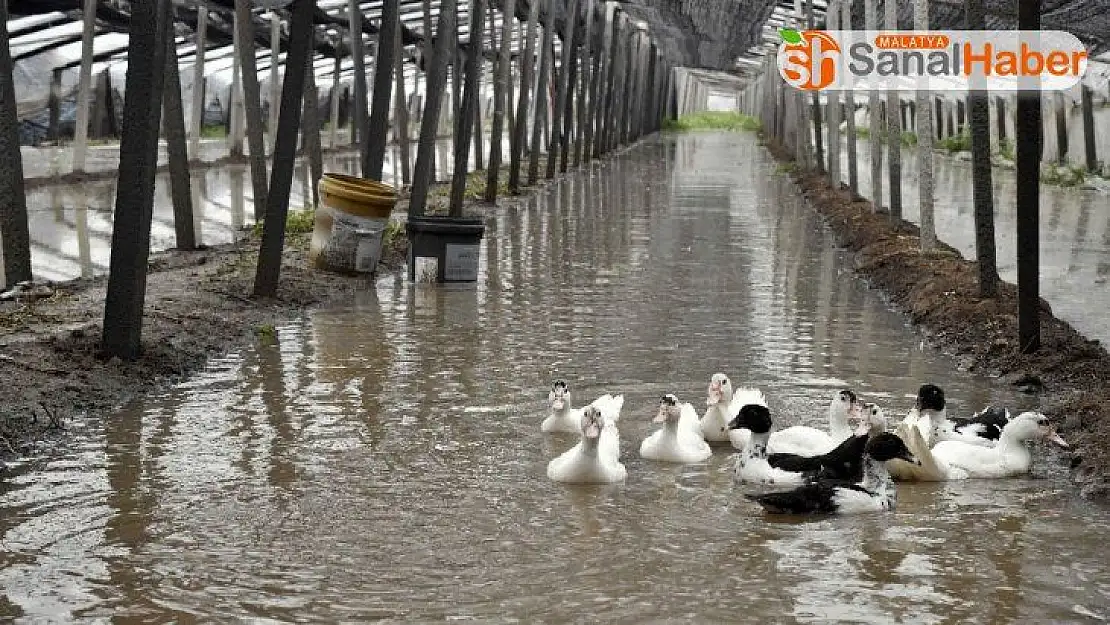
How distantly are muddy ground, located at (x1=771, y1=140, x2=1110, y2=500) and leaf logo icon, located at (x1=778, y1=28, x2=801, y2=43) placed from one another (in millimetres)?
19791

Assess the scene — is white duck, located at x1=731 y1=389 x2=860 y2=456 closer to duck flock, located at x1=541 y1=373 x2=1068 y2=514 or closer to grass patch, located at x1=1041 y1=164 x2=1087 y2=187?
duck flock, located at x1=541 y1=373 x2=1068 y2=514

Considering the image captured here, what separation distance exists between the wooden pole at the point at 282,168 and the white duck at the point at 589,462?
5933 mm

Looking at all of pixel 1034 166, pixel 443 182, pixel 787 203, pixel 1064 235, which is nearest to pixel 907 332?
pixel 1034 166

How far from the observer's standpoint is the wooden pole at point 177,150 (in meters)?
15.1

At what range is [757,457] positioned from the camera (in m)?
7.70

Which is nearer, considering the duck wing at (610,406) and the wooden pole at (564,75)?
the duck wing at (610,406)

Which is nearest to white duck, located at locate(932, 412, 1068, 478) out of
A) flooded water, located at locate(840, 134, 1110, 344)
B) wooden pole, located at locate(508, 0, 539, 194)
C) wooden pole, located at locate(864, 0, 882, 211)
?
flooded water, located at locate(840, 134, 1110, 344)

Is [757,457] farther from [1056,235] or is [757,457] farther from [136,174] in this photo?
[1056,235]

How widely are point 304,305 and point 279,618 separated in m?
7.83

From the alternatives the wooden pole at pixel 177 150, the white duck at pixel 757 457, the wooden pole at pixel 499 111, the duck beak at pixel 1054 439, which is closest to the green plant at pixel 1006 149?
the wooden pole at pixel 499 111

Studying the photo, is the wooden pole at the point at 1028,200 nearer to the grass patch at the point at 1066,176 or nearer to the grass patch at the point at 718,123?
the grass patch at the point at 1066,176

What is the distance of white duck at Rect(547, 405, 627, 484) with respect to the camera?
753 centimetres

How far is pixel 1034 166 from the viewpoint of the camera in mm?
10320

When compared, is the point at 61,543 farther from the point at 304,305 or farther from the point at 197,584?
the point at 304,305
